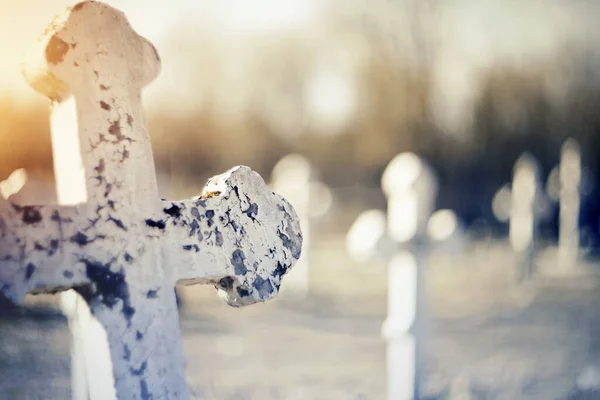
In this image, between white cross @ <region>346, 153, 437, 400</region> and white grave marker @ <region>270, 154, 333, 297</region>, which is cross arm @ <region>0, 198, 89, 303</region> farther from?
white grave marker @ <region>270, 154, 333, 297</region>

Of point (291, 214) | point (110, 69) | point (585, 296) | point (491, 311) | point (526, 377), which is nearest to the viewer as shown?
point (110, 69)

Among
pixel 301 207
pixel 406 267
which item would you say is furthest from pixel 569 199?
pixel 406 267

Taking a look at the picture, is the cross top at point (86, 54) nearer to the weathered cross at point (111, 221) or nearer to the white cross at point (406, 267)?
the weathered cross at point (111, 221)

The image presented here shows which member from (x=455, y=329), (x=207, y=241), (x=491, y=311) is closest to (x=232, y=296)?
(x=207, y=241)

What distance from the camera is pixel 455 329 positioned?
466cm

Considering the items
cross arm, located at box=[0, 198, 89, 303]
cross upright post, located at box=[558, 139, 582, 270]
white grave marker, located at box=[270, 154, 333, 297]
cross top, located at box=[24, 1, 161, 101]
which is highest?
cross upright post, located at box=[558, 139, 582, 270]

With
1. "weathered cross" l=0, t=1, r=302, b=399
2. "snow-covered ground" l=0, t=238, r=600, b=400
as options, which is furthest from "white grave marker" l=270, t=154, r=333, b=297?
"weathered cross" l=0, t=1, r=302, b=399

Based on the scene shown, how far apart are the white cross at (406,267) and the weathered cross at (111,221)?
1773 mm

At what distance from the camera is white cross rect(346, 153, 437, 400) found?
107 inches

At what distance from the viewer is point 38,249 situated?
2.85 feet

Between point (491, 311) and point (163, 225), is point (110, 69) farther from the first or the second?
point (491, 311)

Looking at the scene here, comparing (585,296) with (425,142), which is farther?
(425,142)

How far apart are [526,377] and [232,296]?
2916 millimetres

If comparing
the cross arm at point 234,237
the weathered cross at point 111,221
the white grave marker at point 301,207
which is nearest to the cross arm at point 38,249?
the weathered cross at point 111,221
